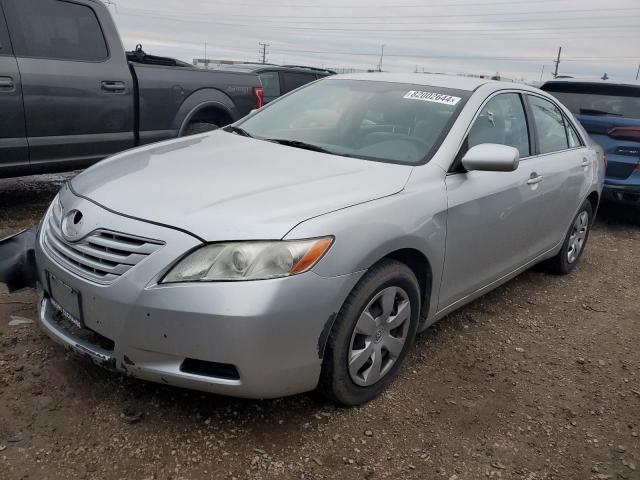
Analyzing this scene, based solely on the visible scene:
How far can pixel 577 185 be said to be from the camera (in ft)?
14.8

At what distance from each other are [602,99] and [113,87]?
5.42m

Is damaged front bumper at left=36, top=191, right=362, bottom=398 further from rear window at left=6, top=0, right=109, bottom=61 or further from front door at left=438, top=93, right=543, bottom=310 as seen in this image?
rear window at left=6, top=0, right=109, bottom=61

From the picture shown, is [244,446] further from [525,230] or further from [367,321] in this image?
[525,230]

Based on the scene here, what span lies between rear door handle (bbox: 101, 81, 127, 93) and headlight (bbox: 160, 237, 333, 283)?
3778mm

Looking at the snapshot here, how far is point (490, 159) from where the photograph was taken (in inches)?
119

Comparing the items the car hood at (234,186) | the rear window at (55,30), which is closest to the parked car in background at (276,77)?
the rear window at (55,30)

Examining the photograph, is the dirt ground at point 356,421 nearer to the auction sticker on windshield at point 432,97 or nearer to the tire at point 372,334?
the tire at point 372,334

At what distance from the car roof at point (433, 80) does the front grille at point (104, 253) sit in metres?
2.20

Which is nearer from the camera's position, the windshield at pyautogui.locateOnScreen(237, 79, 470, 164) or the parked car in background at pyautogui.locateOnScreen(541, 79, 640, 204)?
the windshield at pyautogui.locateOnScreen(237, 79, 470, 164)

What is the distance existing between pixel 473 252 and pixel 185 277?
1717 millimetres

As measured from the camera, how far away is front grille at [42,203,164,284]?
2.25 m

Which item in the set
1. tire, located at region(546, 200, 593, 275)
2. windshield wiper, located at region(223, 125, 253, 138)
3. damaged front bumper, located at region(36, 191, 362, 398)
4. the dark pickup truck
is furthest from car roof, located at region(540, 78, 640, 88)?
damaged front bumper, located at region(36, 191, 362, 398)

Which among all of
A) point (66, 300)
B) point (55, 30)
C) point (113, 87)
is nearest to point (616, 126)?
point (113, 87)

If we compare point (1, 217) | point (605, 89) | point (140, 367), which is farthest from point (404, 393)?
point (605, 89)
